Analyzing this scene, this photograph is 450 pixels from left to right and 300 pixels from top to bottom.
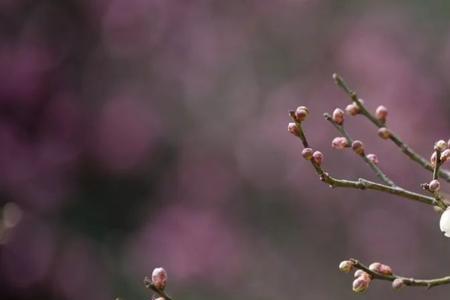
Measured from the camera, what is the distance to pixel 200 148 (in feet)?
12.5

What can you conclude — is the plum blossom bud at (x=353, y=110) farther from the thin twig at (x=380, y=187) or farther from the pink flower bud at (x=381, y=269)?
the pink flower bud at (x=381, y=269)

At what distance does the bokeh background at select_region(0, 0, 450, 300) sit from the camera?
3.42m

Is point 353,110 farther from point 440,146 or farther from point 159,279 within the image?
point 159,279

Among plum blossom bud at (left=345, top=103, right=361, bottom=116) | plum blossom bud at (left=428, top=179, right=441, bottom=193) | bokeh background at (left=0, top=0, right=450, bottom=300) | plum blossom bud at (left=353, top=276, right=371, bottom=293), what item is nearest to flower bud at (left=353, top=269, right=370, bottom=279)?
plum blossom bud at (left=353, top=276, right=371, bottom=293)

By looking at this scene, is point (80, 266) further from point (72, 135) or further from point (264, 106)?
point (264, 106)

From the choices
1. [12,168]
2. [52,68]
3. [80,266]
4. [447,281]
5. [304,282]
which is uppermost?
[52,68]

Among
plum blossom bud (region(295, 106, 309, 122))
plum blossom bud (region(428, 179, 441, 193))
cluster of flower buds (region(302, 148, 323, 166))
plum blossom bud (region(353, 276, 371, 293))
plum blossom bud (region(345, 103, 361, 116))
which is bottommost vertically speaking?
plum blossom bud (region(353, 276, 371, 293))

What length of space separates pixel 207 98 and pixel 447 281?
9.59 ft

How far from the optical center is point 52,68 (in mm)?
3490

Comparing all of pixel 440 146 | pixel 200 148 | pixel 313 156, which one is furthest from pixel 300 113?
pixel 200 148

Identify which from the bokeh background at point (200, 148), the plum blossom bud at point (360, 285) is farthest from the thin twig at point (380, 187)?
the bokeh background at point (200, 148)

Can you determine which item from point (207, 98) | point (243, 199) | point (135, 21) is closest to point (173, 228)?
point (243, 199)

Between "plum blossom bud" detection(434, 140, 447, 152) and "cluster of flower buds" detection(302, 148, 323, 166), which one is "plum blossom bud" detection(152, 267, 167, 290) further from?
"plum blossom bud" detection(434, 140, 447, 152)

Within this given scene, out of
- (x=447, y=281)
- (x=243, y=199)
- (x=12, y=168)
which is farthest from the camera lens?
(x=243, y=199)
